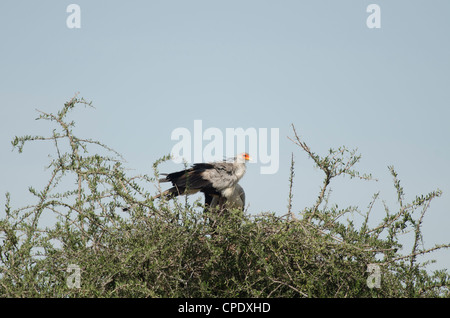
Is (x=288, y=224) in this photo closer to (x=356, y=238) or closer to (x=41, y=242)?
(x=356, y=238)

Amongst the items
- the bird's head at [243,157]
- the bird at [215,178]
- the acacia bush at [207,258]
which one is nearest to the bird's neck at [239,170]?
the bird at [215,178]

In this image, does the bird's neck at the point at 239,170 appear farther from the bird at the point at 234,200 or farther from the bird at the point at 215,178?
the bird at the point at 234,200

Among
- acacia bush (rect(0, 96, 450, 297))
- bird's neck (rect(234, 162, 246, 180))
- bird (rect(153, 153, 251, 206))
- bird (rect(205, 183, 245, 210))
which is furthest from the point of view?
bird's neck (rect(234, 162, 246, 180))

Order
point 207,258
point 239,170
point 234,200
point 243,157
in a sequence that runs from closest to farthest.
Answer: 1. point 207,258
2. point 234,200
3. point 239,170
4. point 243,157

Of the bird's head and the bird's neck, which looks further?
the bird's head

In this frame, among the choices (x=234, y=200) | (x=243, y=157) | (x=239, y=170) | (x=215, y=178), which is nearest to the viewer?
(x=215, y=178)

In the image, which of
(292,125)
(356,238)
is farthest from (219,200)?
(356,238)

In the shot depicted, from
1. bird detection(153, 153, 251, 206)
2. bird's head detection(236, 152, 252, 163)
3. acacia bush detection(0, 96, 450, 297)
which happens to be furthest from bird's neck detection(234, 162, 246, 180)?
acacia bush detection(0, 96, 450, 297)

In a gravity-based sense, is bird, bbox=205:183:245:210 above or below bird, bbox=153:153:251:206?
below

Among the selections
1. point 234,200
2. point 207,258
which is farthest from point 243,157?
point 207,258

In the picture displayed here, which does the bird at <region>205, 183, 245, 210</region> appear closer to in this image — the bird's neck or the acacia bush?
the bird's neck

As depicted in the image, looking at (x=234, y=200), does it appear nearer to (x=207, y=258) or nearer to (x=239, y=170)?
(x=239, y=170)

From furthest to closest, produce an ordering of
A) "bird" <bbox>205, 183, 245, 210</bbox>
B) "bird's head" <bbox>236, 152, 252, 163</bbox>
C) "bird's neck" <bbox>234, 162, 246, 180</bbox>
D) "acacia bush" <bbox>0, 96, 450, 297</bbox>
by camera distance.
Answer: "bird's head" <bbox>236, 152, 252, 163</bbox>
"bird's neck" <bbox>234, 162, 246, 180</bbox>
"bird" <bbox>205, 183, 245, 210</bbox>
"acacia bush" <bbox>0, 96, 450, 297</bbox>
